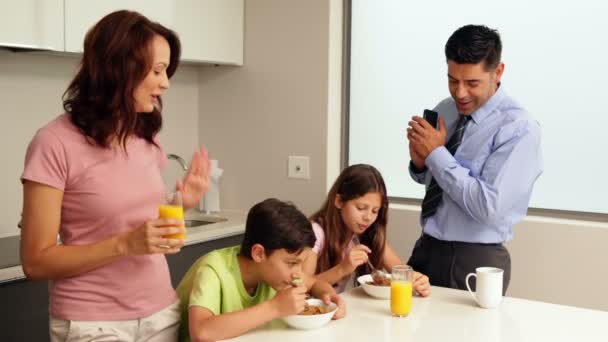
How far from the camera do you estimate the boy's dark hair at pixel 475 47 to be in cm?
214

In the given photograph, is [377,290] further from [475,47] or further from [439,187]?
[475,47]

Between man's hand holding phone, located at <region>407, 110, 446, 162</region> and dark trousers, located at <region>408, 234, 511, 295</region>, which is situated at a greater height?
man's hand holding phone, located at <region>407, 110, 446, 162</region>

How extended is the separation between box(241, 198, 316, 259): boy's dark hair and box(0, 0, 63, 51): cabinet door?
1.09 meters

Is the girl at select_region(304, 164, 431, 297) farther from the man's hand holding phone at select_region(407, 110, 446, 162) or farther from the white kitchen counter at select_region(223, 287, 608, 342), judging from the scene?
the white kitchen counter at select_region(223, 287, 608, 342)

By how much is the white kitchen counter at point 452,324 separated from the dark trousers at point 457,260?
0.61 ft

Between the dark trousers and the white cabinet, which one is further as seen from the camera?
the white cabinet

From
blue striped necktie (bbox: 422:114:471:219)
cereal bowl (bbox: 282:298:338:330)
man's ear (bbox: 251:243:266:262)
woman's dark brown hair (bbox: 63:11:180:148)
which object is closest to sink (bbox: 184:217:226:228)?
blue striped necktie (bbox: 422:114:471:219)

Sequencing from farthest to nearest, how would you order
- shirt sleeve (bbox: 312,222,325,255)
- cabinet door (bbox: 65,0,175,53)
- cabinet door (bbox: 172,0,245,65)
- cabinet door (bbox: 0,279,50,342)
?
cabinet door (bbox: 172,0,245,65), cabinet door (bbox: 65,0,175,53), shirt sleeve (bbox: 312,222,325,255), cabinet door (bbox: 0,279,50,342)

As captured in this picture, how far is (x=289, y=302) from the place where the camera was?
1.67 metres

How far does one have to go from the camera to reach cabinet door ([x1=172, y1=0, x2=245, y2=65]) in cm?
302

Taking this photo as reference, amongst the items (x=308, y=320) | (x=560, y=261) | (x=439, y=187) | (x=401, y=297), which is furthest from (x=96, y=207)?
(x=560, y=261)

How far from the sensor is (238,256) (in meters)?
1.86

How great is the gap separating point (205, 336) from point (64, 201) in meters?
0.45

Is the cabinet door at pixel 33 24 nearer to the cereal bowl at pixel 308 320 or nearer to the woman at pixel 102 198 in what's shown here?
the woman at pixel 102 198
